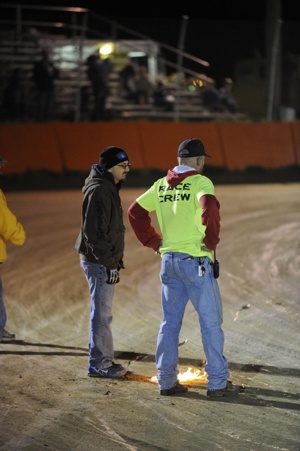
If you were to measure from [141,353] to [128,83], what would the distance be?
1697 cm

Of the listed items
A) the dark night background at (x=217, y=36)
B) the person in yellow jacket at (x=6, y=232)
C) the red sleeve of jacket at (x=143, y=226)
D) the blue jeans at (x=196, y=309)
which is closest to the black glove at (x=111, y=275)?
the red sleeve of jacket at (x=143, y=226)

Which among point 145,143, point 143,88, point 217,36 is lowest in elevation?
point 145,143

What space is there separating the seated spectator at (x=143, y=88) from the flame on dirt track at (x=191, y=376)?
16.9 metres

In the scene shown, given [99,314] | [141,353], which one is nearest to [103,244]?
[99,314]

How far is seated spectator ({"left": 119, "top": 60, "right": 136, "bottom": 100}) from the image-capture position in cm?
2377

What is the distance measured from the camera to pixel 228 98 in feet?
78.5

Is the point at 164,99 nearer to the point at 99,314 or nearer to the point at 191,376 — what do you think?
the point at 99,314

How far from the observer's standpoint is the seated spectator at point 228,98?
23656mm

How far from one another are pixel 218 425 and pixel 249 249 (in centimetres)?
678

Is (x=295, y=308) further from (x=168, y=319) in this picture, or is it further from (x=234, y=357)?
(x=168, y=319)

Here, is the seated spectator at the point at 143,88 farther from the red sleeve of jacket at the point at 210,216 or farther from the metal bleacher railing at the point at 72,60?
the red sleeve of jacket at the point at 210,216

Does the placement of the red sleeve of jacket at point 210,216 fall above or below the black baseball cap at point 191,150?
below

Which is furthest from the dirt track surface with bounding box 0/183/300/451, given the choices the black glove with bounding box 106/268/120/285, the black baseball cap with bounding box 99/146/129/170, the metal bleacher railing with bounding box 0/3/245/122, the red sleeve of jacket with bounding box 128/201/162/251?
A: the metal bleacher railing with bounding box 0/3/245/122

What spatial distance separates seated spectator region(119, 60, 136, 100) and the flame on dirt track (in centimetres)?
1718
